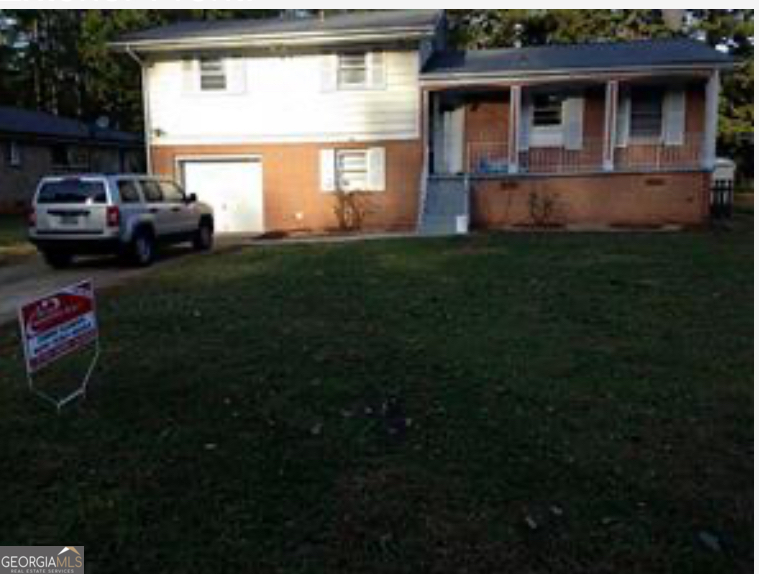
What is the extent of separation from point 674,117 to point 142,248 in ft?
49.5

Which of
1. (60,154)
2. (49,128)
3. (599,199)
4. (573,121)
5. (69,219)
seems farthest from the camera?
(60,154)

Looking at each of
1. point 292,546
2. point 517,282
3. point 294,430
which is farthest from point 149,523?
point 517,282

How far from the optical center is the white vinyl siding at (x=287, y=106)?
18.6m

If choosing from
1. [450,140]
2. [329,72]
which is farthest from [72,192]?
[450,140]

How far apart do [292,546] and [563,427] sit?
82.2 inches

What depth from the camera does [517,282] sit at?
31.5ft

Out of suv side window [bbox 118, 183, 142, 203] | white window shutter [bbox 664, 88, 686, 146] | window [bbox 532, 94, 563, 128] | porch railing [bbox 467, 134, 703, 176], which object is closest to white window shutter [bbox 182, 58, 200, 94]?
suv side window [bbox 118, 183, 142, 203]

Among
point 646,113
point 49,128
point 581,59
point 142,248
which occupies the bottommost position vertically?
point 142,248

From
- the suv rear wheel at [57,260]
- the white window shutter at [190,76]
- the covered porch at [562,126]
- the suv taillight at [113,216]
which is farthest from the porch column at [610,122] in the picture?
the suv rear wheel at [57,260]

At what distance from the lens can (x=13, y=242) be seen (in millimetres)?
17453

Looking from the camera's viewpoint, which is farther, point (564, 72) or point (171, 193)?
point (564, 72)

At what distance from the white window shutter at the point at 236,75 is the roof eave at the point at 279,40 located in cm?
45

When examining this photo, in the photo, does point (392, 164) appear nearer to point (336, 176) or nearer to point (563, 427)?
point (336, 176)

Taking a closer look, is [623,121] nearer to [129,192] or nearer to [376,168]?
[376,168]
